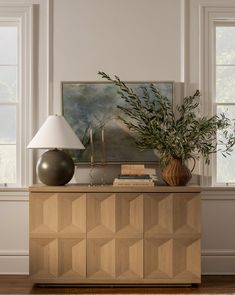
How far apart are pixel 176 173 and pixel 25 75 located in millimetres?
1657

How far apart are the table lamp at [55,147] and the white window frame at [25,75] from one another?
0.48 meters

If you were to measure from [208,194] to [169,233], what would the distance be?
0.73 m

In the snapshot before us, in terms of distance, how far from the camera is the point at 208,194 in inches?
183

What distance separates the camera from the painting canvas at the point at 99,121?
4.61 meters

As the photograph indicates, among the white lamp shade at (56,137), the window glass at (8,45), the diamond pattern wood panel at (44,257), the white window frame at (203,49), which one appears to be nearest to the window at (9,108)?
the window glass at (8,45)

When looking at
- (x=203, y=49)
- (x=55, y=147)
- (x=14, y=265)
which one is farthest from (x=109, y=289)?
(x=203, y=49)

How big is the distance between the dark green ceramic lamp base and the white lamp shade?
11cm

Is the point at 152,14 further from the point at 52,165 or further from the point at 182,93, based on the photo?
the point at 52,165

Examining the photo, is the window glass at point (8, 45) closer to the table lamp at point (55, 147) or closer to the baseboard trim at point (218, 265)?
the table lamp at point (55, 147)

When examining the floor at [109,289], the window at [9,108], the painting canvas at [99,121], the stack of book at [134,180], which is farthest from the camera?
the window at [9,108]

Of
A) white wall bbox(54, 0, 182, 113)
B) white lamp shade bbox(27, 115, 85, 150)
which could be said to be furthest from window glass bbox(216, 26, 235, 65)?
white lamp shade bbox(27, 115, 85, 150)

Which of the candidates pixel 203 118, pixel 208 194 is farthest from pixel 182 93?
pixel 208 194

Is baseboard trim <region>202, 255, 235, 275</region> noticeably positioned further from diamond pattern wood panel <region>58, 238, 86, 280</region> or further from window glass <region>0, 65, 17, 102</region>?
window glass <region>0, 65, 17, 102</region>

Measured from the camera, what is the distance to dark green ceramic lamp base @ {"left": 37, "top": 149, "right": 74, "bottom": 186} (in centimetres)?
413
